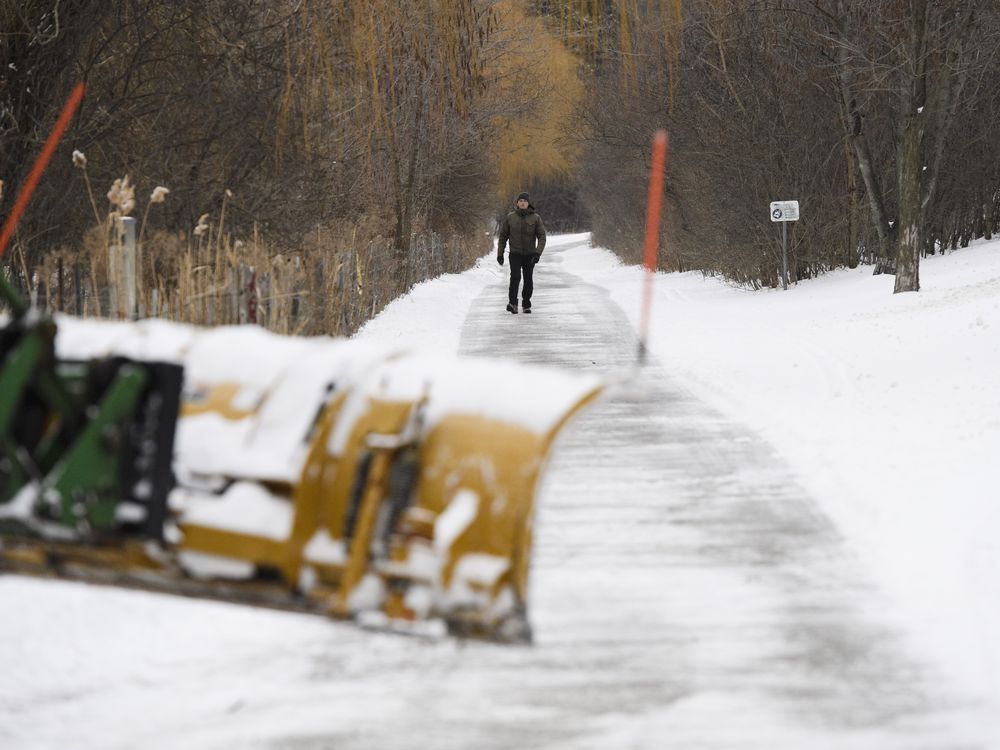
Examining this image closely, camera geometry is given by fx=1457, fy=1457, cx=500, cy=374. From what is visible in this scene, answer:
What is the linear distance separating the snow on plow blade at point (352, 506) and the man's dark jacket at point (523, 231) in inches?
766

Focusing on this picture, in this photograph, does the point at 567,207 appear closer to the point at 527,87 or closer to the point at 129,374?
the point at 527,87

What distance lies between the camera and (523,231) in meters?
23.2

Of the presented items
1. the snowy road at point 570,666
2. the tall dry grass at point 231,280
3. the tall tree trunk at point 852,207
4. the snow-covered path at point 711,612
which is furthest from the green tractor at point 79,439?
the tall tree trunk at point 852,207

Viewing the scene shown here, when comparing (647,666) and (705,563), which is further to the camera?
(705,563)

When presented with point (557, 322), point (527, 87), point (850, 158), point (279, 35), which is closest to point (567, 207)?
point (527, 87)

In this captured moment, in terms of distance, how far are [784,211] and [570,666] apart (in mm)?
22201

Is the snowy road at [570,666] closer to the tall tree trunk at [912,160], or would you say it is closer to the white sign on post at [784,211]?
the tall tree trunk at [912,160]

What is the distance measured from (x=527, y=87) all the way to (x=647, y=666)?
3155 cm

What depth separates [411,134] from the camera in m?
29.5

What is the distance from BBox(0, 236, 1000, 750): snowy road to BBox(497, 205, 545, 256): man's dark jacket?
15.4m

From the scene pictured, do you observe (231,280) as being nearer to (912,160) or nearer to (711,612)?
(711,612)

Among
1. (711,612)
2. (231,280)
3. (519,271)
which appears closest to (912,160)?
(519,271)

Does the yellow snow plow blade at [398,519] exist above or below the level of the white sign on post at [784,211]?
below

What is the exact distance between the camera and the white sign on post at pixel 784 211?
26.6 m
